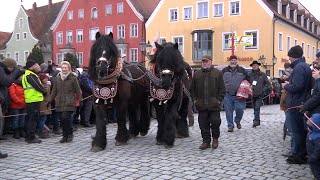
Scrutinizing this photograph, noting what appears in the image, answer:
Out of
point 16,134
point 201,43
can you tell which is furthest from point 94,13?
point 16,134

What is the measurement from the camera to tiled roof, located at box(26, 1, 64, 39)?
182 ft

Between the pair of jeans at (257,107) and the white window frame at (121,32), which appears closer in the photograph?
the pair of jeans at (257,107)

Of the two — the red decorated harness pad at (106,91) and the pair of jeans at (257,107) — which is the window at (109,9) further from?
the red decorated harness pad at (106,91)

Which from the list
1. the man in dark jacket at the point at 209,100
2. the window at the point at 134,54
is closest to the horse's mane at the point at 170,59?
the man in dark jacket at the point at 209,100

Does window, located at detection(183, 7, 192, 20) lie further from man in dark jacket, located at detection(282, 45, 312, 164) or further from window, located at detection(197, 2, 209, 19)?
man in dark jacket, located at detection(282, 45, 312, 164)

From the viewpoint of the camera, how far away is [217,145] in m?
7.91

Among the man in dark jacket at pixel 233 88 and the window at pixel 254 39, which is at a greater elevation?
the window at pixel 254 39

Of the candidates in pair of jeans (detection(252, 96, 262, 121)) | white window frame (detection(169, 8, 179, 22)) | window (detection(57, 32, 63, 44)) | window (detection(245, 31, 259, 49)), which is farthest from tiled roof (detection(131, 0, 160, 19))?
pair of jeans (detection(252, 96, 262, 121))

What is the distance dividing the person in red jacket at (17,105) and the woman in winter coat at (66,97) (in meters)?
0.86

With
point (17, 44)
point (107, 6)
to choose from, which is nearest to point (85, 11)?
point (107, 6)

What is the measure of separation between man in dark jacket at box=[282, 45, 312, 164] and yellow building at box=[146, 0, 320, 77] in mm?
26877

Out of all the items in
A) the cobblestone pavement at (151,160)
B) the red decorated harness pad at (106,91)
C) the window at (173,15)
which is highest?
the window at (173,15)

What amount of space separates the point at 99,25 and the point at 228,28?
16.6m

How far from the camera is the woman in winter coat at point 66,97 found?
28.3 ft
